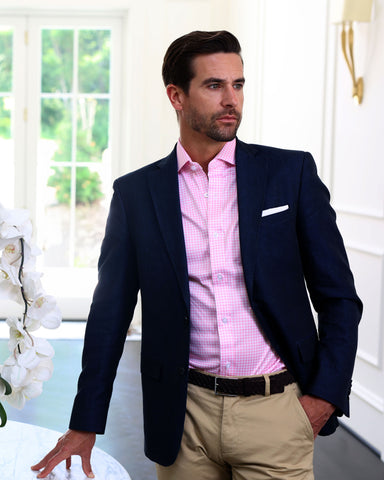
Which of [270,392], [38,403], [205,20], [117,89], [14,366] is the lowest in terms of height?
[38,403]

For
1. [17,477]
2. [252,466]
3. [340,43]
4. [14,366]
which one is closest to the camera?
[14,366]

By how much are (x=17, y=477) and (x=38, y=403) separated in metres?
2.91

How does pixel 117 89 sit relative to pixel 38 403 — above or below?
above

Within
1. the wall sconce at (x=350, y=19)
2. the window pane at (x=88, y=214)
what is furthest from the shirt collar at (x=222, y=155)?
the window pane at (x=88, y=214)

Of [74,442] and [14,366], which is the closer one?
[14,366]

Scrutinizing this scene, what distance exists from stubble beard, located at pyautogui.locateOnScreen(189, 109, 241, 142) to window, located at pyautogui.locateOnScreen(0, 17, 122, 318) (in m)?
4.99

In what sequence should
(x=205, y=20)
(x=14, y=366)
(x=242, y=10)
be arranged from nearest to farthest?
1. (x=14, y=366)
2. (x=242, y=10)
3. (x=205, y=20)

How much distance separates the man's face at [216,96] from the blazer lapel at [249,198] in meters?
0.07

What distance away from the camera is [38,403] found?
420 cm

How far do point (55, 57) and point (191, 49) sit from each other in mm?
5066

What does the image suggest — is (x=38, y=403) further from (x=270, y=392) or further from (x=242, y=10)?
(x=242, y=10)

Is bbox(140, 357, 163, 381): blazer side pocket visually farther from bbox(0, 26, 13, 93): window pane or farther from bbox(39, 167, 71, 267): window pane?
bbox(0, 26, 13, 93): window pane

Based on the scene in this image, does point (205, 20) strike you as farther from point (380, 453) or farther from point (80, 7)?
point (380, 453)

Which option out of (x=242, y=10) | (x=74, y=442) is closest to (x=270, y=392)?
(x=74, y=442)
